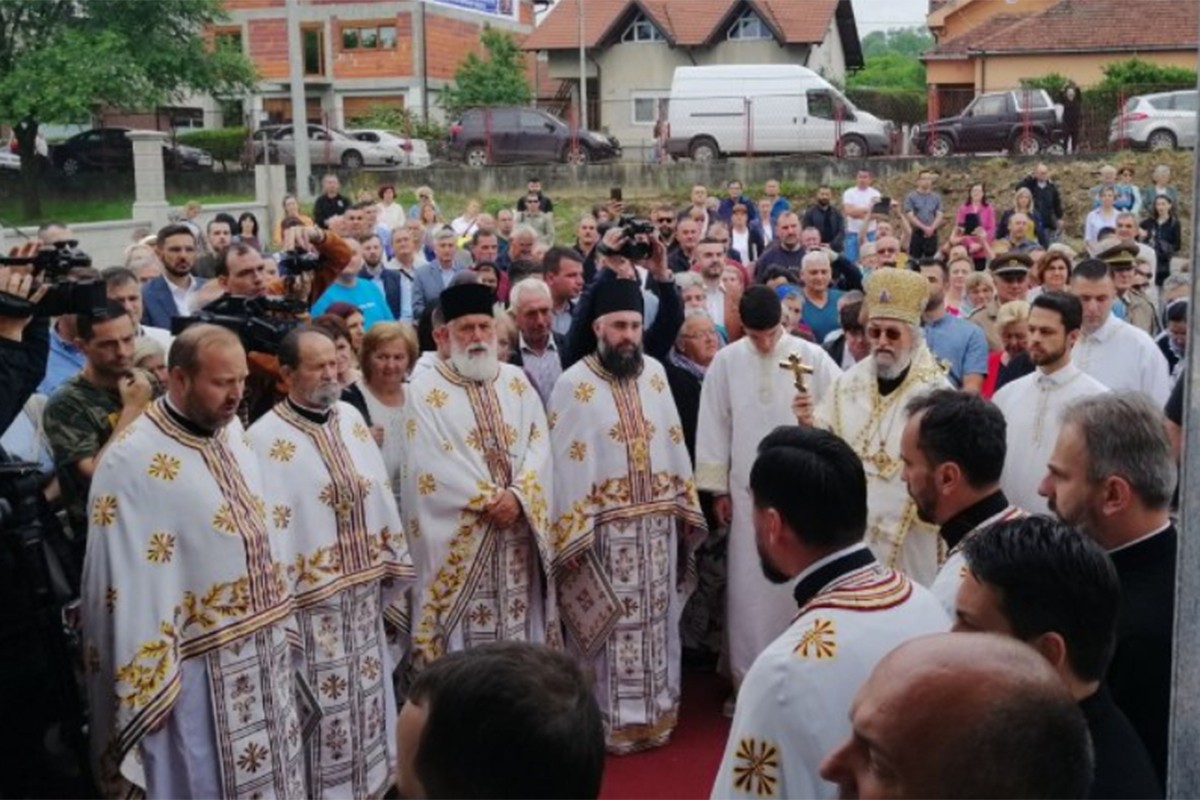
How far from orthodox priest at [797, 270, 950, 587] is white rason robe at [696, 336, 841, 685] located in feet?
1.52

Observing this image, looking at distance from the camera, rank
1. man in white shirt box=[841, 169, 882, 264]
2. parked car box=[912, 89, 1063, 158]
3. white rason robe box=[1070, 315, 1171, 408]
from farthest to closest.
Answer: parked car box=[912, 89, 1063, 158] < man in white shirt box=[841, 169, 882, 264] < white rason robe box=[1070, 315, 1171, 408]

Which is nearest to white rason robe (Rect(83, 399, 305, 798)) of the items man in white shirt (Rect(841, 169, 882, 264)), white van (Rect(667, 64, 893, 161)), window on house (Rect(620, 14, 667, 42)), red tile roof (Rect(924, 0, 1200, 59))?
man in white shirt (Rect(841, 169, 882, 264))

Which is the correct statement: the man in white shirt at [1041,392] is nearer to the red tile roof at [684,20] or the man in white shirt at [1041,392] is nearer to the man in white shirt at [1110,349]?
the man in white shirt at [1110,349]

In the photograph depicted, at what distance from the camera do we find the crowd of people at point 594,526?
6.64 feet

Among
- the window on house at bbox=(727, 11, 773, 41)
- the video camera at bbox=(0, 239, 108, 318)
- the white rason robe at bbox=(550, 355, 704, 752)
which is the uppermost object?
the window on house at bbox=(727, 11, 773, 41)

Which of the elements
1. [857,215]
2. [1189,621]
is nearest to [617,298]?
[1189,621]

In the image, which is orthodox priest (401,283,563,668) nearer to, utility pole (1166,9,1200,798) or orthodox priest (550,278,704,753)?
orthodox priest (550,278,704,753)

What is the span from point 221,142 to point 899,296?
29.3 m

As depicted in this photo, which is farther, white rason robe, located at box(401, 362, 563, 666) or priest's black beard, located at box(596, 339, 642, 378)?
priest's black beard, located at box(596, 339, 642, 378)

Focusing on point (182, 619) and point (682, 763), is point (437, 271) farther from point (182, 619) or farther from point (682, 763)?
point (182, 619)

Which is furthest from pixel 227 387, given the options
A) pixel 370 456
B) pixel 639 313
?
pixel 639 313

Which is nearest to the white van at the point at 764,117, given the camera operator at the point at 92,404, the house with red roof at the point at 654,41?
the house with red roof at the point at 654,41

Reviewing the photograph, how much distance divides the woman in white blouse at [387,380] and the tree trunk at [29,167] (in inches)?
918

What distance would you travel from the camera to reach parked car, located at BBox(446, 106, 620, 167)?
28.5 m
